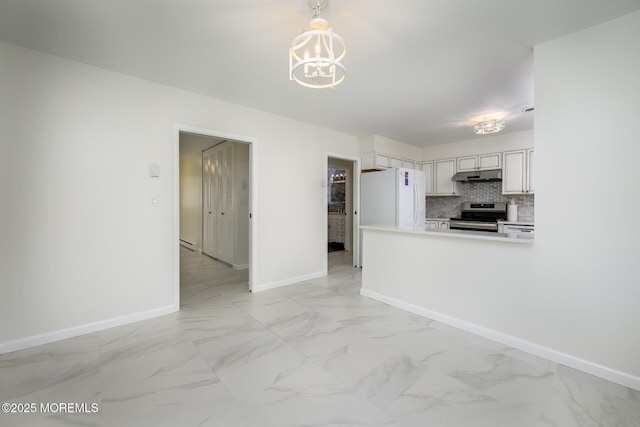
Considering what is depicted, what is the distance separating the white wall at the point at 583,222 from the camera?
5.81 feet

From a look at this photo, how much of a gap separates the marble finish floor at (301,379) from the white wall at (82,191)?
34cm

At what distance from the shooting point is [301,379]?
1.79 meters

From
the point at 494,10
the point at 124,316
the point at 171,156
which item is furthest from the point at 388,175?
the point at 124,316

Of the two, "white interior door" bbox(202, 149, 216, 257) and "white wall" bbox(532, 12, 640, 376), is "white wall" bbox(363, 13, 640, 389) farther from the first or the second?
"white interior door" bbox(202, 149, 216, 257)

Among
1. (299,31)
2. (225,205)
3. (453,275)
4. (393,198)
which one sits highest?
(299,31)

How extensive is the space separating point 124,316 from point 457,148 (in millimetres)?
5886

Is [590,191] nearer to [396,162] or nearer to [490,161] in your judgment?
[490,161]

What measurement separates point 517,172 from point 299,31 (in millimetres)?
4498

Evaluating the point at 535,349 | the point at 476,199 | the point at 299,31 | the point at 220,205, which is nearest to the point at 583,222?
the point at 535,349

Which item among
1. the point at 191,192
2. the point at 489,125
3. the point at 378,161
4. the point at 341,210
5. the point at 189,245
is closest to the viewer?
the point at 489,125

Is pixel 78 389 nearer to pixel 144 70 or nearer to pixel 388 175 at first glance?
pixel 144 70

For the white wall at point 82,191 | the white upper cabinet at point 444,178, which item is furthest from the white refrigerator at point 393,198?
the white wall at point 82,191

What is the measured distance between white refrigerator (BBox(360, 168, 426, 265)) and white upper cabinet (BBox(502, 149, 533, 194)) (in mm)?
1438

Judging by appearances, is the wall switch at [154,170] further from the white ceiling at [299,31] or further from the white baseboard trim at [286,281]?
the white baseboard trim at [286,281]
